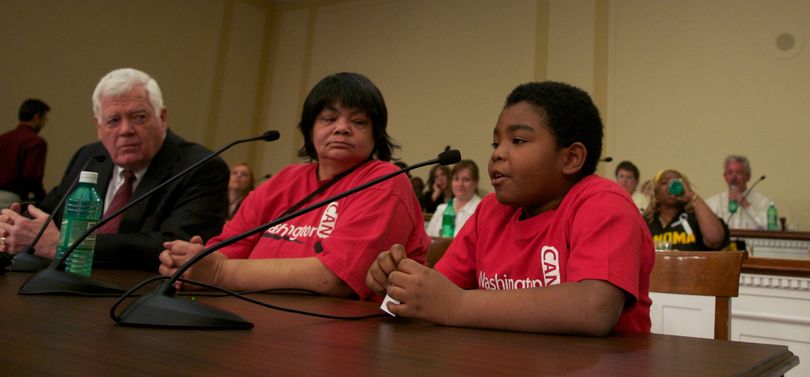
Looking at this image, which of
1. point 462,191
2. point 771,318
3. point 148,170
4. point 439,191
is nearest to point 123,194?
point 148,170

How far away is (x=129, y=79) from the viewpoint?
1.95 metres

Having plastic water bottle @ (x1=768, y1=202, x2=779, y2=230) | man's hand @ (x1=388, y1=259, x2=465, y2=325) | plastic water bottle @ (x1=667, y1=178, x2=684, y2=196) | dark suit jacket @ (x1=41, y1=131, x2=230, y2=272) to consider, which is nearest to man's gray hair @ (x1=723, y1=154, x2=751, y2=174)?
plastic water bottle @ (x1=768, y1=202, x2=779, y2=230)

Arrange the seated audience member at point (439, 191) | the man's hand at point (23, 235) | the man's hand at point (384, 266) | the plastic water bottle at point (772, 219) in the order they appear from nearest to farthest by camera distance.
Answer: the man's hand at point (384, 266), the man's hand at point (23, 235), the plastic water bottle at point (772, 219), the seated audience member at point (439, 191)

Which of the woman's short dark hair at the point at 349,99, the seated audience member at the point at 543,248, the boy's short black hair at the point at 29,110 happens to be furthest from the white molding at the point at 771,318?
the boy's short black hair at the point at 29,110

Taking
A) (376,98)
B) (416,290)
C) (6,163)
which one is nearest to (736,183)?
(376,98)

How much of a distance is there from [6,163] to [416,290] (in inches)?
231

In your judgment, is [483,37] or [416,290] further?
[483,37]

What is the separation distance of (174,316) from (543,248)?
674mm

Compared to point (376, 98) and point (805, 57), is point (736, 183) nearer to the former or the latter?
point (805, 57)

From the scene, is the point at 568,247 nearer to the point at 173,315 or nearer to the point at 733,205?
the point at 173,315

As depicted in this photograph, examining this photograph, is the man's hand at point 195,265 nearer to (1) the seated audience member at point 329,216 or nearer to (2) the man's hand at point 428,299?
(1) the seated audience member at point 329,216

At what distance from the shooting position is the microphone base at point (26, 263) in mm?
1261

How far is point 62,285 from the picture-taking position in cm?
95

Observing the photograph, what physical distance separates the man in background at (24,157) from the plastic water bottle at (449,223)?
3.75m
